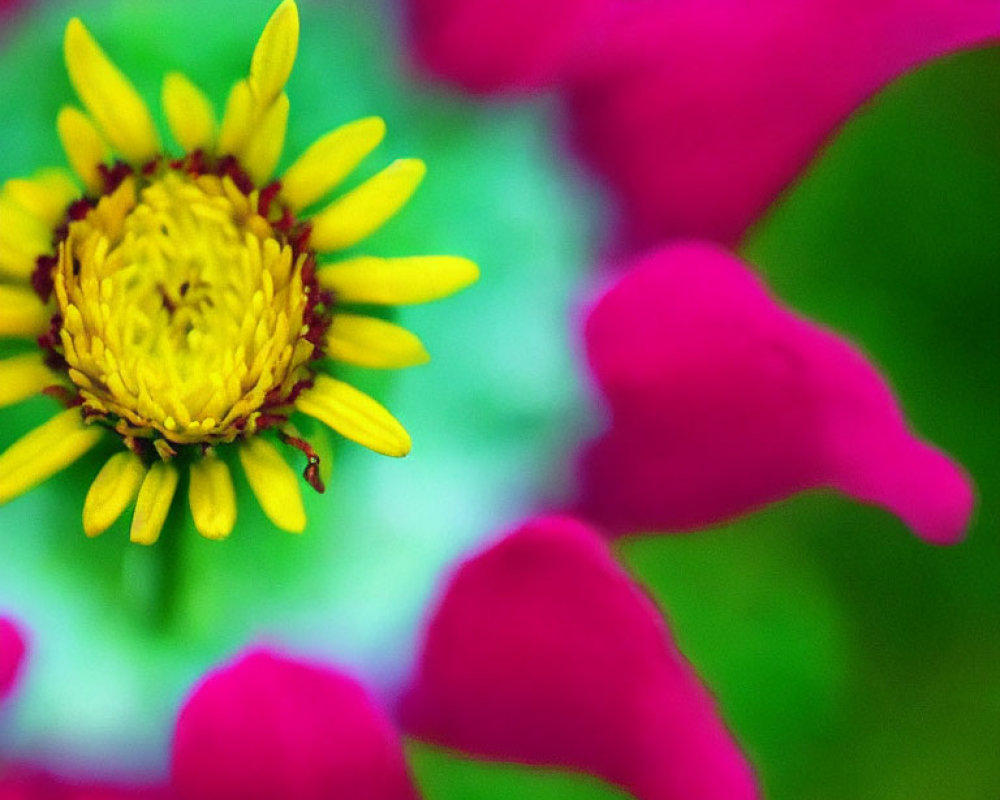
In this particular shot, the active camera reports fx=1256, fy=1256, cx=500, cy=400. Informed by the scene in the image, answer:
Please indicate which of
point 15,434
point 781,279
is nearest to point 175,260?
point 15,434

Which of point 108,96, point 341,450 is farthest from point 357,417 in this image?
point 108,96

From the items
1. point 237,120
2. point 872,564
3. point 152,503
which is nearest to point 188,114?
point 237,120

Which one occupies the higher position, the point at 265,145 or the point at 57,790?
the point at 265,145

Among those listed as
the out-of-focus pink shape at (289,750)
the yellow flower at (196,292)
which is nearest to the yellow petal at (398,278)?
the yellow flower at (196,292)

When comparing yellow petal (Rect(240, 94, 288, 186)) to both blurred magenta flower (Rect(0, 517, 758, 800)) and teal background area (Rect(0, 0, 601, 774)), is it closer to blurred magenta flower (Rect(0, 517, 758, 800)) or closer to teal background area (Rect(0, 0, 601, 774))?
teal background area (Rect(0, 0, 601, 774))

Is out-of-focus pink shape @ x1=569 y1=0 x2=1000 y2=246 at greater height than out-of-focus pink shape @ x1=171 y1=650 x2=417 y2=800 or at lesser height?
greater

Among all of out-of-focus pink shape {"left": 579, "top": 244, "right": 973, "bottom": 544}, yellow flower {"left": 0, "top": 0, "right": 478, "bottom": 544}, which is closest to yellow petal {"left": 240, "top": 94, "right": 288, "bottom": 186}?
yellow flower {"left": 0, "top": 0, "right": 478, "bottom": 544}

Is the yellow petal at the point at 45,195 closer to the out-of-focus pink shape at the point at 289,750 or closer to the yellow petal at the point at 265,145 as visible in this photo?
the yellow petal at the point at 265,145

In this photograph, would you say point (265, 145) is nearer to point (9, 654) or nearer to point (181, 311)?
point (181, 311)
